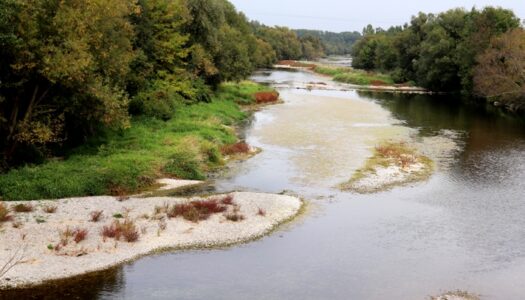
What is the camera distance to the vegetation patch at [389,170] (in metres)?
35.9

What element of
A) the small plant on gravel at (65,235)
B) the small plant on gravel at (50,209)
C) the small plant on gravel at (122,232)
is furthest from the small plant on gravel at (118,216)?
the small plant on gravel at (50,209)

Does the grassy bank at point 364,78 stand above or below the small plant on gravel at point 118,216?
above

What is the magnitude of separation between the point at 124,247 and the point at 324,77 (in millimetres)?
119120

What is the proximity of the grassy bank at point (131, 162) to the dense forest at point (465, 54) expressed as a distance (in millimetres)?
43980

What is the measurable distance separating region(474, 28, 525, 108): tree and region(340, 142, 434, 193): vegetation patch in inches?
1358

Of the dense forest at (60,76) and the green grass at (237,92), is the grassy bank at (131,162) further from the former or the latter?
the green grass at (237,92)

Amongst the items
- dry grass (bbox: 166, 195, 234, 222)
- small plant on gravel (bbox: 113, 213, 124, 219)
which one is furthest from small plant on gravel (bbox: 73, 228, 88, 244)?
dry grass (bbox: 166, 195, 234, 222)

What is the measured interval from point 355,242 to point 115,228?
36.5ft

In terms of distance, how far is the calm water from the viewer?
20.9 metres

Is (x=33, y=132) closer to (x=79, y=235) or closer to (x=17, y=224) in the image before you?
(x=17, y=224)

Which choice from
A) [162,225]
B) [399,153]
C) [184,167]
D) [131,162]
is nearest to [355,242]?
[162,225]

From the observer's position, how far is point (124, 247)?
23.9 metres

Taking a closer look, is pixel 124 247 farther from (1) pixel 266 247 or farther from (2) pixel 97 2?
(2) pixel 97 2

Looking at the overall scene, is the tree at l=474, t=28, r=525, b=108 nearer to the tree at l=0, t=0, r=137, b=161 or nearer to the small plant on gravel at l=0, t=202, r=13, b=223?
the tree at l=0, t=0, r=137, b=161
